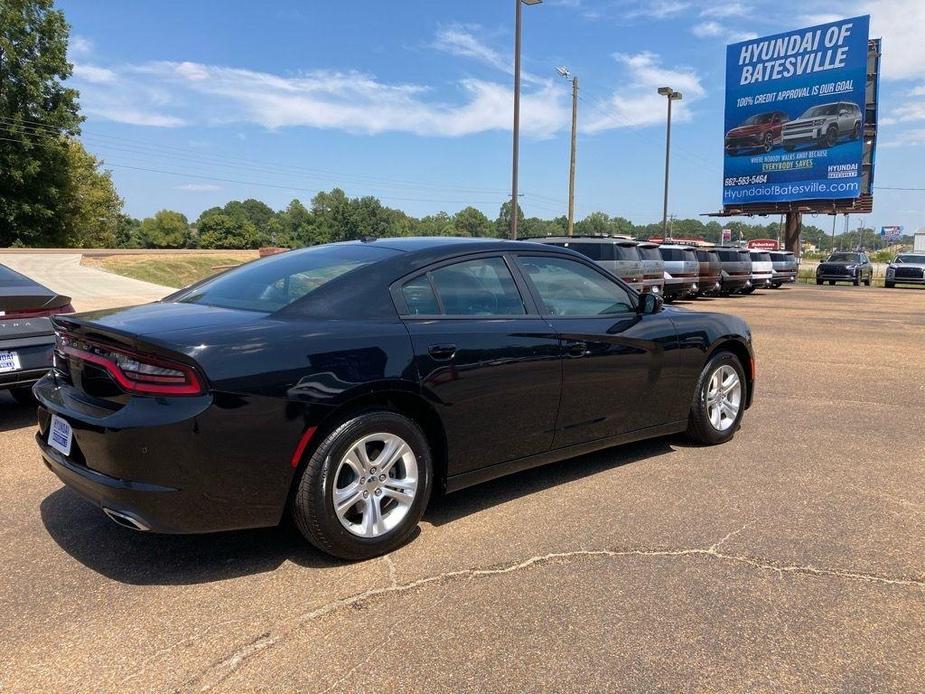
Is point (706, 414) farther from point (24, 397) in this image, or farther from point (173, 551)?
point (24, 397)

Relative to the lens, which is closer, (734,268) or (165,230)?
(734,268)

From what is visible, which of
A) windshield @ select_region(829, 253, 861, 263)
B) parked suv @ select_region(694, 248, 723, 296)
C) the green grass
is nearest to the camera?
parked suv @ select_region(694, 248, 723, 296)

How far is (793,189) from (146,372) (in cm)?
4399

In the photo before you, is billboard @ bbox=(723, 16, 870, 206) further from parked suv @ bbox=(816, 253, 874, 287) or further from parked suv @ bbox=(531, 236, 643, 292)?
parked suv @ bbox=(531, 236, 643, 292)

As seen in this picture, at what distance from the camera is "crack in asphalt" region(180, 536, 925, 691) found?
8.02ft

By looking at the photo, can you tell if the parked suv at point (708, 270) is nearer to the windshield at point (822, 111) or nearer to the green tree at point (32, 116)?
the windshield at point (822, 111)

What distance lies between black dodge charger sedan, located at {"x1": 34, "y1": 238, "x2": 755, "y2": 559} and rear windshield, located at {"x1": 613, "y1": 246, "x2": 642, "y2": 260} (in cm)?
1198

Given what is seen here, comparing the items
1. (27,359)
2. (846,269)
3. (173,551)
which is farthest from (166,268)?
(846,269)

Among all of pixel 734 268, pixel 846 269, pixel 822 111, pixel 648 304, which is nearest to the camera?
pixel 648 304

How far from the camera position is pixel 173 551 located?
3275 millimetres

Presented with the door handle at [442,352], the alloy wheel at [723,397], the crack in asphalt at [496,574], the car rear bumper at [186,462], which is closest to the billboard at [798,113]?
the alloy wheel at [723,397]

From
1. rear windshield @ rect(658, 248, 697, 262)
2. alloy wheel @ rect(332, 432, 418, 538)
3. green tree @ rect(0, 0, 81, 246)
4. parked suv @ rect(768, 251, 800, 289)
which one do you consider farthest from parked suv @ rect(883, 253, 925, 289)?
green tree @ rect(0, 0, 81, 246)

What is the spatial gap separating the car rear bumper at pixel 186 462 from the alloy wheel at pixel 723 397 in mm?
3282

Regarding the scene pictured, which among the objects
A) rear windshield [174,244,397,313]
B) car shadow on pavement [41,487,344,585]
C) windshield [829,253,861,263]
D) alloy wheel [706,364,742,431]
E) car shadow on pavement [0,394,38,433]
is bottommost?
car shadow on pavement [41,487,344,585]
